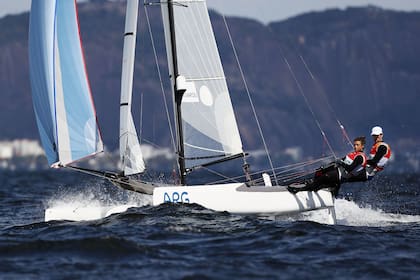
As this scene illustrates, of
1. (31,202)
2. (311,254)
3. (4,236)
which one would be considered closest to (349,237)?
(311,254)

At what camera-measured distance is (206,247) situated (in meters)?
9.26

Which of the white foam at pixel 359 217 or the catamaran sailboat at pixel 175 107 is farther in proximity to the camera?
the white foam at pixel 359 217

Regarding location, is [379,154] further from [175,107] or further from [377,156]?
[175,107]

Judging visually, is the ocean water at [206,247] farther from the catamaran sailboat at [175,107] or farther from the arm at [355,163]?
the arm at [355,163]

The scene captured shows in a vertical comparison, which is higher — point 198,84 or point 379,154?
point 198,84

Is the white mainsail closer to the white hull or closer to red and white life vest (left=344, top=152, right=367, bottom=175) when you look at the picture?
the white hull

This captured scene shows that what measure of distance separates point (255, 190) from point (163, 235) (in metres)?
2.08

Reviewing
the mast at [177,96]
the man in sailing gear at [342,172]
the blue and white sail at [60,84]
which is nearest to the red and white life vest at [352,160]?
the man in sailing gear at [342,172]

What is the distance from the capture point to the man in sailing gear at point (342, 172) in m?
11.4

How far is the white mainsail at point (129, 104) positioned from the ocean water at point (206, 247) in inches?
25.1

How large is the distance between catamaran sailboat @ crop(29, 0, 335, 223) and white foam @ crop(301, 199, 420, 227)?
0.51 metres

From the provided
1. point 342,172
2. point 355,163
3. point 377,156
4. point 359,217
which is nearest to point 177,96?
point 342,172

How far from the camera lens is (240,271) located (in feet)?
26.7

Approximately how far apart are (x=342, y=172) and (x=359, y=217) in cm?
127
